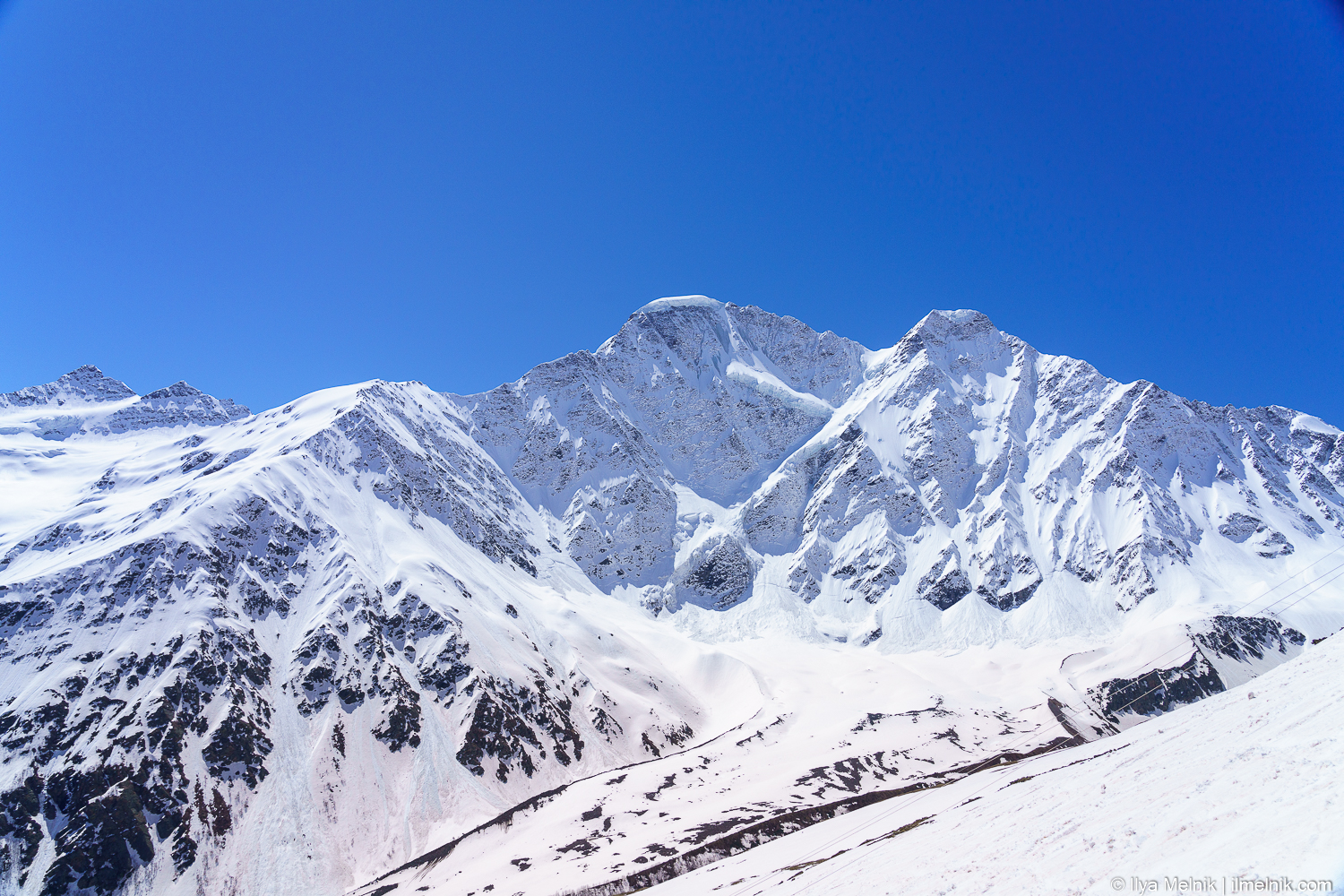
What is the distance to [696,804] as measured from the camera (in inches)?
3506

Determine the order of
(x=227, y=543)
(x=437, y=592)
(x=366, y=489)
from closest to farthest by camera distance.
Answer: (x=227, y=543), (x=437, y=592), (x=366, y=489)

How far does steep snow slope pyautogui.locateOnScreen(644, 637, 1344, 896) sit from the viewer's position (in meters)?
17.8

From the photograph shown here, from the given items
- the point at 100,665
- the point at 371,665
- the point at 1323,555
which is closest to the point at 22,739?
the point at 100,665

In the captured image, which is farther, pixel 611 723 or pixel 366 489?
pixel 366 489

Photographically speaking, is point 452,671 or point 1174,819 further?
point 452,671

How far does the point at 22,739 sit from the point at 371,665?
4404 cm

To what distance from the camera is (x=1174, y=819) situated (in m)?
22.7

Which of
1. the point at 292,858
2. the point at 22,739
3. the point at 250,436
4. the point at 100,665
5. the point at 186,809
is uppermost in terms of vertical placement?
the point at 250,436

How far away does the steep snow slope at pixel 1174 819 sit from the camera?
17766mm

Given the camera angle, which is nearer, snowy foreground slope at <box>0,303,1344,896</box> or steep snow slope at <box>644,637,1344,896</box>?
steep snow slope at <box>644,637,1344,896</box>

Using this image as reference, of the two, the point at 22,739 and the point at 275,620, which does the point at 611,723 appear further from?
the point at 22,739

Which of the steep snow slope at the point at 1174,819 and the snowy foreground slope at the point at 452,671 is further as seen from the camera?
the snowy foreground slope at the point at 452,671

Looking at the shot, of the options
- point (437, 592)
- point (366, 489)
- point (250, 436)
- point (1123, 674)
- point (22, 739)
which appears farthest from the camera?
point (250, 436)

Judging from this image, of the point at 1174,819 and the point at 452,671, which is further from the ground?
the point at 452,671
